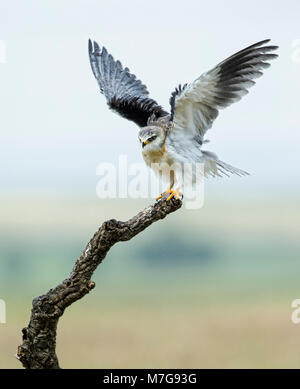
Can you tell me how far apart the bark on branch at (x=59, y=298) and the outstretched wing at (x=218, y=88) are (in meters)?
1.58

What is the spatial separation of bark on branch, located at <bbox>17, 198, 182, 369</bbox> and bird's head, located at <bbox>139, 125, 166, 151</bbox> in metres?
1.22

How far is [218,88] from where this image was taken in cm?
588

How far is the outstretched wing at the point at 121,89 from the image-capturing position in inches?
265

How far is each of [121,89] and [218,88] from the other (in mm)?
1804

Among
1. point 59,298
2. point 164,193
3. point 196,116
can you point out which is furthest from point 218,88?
point 59,298

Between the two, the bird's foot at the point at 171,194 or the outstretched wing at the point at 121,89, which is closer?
the bird's foot at the point at 171,194

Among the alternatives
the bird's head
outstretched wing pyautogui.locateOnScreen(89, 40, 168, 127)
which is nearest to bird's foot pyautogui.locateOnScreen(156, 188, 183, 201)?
the bird's head

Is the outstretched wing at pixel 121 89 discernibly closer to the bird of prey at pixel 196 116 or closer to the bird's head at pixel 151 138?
the bird of prey at pixel 196 116

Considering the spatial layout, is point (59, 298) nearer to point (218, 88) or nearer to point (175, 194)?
point (175, 194)

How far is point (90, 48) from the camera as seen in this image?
25.4 feet

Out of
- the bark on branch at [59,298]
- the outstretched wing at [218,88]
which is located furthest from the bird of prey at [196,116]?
the bark on branch at [59,298]

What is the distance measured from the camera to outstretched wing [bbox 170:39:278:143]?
227 inches
